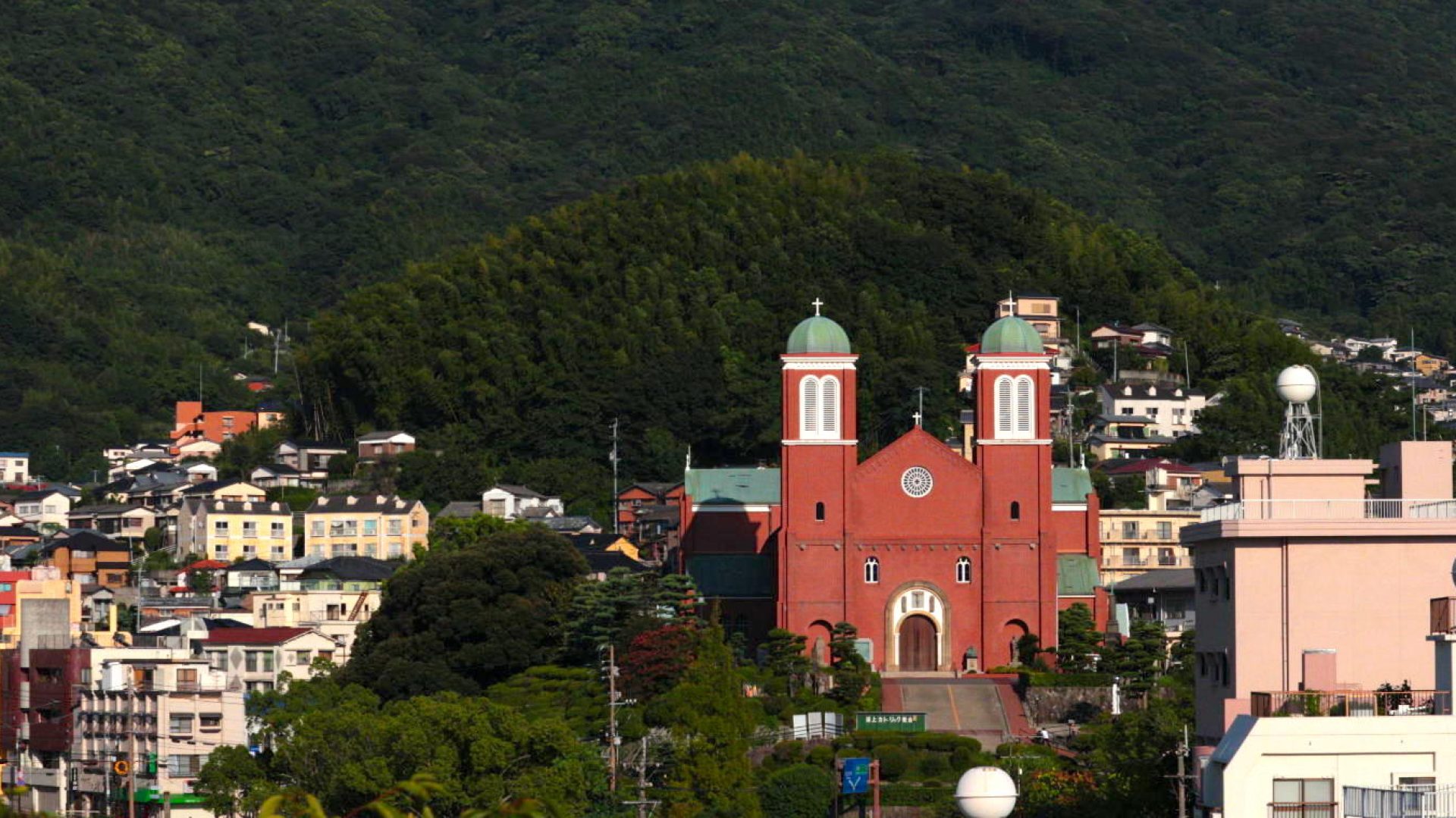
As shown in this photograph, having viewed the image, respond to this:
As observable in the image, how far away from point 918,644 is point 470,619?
1055 cm

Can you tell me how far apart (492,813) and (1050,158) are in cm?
17832

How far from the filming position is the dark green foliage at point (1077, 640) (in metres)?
67.3

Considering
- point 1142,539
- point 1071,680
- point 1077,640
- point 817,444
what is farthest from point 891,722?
point 1142,539

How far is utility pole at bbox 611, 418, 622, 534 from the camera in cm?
11119

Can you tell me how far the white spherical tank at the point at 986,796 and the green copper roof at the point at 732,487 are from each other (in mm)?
51328

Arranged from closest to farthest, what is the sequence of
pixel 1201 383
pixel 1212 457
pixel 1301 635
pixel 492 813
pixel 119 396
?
pixel 492 813, pixel 1301 635, pixel 1212 457, pixel 1201 383, pixel 119 396

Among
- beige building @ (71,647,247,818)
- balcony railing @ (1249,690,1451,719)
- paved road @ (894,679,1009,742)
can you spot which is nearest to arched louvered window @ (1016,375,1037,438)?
paved road @ (894,679,1009,742)

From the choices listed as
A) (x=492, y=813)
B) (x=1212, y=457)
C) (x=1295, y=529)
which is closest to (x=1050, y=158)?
(x=1212, y=457)

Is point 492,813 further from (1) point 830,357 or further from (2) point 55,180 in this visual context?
(2) point 55,180

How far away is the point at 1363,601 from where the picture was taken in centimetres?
3862

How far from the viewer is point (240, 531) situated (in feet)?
354

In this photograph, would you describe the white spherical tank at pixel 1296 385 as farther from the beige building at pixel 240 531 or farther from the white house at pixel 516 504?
the beige building at pixel 240 531

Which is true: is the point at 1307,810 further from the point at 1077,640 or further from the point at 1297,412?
the point at 1077,640

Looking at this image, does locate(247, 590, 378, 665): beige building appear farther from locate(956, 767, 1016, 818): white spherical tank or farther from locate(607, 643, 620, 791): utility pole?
locate(956, 767, 1016, 818): white spherical tank
